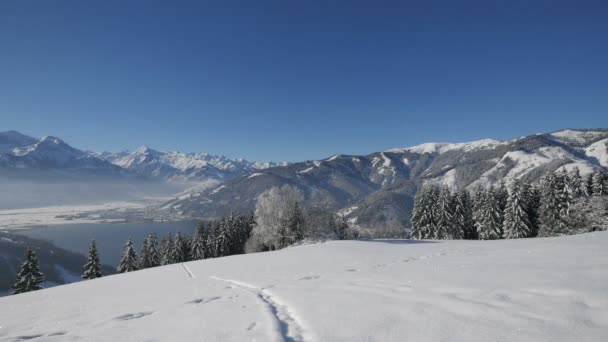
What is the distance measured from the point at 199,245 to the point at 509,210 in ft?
193

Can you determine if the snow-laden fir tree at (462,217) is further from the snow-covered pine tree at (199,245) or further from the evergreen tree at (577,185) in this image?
the snow-covered pine tree at (199,245)

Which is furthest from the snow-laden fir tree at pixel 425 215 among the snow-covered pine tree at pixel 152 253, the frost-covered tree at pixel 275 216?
the snow-covered pine tree at pixel 152 253

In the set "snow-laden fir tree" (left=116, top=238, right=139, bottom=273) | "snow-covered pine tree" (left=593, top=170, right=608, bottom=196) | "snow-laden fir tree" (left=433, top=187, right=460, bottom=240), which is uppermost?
"snow-covered pine tree" (left=593, top=170, right=608, bottom=196)

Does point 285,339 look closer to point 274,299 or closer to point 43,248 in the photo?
point 274,299

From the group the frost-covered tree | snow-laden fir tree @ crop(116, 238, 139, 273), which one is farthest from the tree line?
snow-laden fir tree @ crop(116, 238, 139, 273)

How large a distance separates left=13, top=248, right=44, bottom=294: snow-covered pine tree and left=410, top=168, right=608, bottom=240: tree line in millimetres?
62493

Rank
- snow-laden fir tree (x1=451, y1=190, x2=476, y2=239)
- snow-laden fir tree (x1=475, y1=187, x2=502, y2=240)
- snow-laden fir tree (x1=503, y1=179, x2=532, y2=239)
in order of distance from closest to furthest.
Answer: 1. snow-laden fir tree (x1=503, y1=179, x2=532, y2=239)
2. snow-laden fir tree (x1=475, y1=187, x2=502, y2=240)
3. snow-laden fir tree (x1=451, y1=190, x2=476, y2=239)

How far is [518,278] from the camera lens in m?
8.97

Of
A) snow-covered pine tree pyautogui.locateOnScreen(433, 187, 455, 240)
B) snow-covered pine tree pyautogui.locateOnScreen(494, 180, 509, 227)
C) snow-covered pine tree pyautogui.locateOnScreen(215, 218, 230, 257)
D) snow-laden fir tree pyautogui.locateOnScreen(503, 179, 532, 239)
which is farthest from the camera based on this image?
snow-covered pine tree pyautogui.locateOnScreen(215, 218, 230, 257)

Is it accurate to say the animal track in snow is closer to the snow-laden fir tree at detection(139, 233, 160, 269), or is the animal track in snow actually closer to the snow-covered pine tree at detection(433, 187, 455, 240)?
the snow-covered pine tree at detection(433, 187, 455, 240)

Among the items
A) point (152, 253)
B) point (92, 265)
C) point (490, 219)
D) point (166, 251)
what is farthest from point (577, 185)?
point (92, 265)

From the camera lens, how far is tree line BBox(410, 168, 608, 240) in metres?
42.7

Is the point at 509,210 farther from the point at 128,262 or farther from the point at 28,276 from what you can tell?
the point at 28,276

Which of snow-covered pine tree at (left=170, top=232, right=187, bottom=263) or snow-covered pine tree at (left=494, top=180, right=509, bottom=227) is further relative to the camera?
snow-covered pine tree at (left=170, top=232, right=187, bottom=263)
